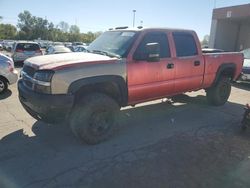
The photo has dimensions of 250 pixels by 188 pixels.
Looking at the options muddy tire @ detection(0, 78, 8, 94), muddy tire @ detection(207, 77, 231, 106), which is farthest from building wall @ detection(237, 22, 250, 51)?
muddy tire @ detection(0, 78, 8, 94)

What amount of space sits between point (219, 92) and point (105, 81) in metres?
4.08

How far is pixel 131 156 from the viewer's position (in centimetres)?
418

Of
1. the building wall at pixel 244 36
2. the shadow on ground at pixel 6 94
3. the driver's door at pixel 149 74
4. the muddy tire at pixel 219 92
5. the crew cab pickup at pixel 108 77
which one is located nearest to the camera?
the crew cab pickup at pixel 108 77

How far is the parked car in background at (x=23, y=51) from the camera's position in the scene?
56.1 ft

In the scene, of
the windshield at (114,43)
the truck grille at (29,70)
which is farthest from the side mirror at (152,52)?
the truck grille at (29,70)

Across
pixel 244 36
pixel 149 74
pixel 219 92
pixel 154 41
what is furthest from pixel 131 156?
pixel 244 36

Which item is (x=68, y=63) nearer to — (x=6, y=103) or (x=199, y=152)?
(x=199, y=152)

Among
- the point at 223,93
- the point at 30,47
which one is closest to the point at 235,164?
the point at 223,93

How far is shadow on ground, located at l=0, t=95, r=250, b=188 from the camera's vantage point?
3494 mm

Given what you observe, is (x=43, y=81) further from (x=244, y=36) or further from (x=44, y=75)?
(x=244, y=36)

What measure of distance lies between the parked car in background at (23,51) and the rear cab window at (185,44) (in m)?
13.6

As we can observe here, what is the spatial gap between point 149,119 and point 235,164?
2.37 metres

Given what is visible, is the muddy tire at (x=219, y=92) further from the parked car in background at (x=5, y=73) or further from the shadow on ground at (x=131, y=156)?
the parked car in background at (x=5, y=73)

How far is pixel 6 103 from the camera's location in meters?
7.00
